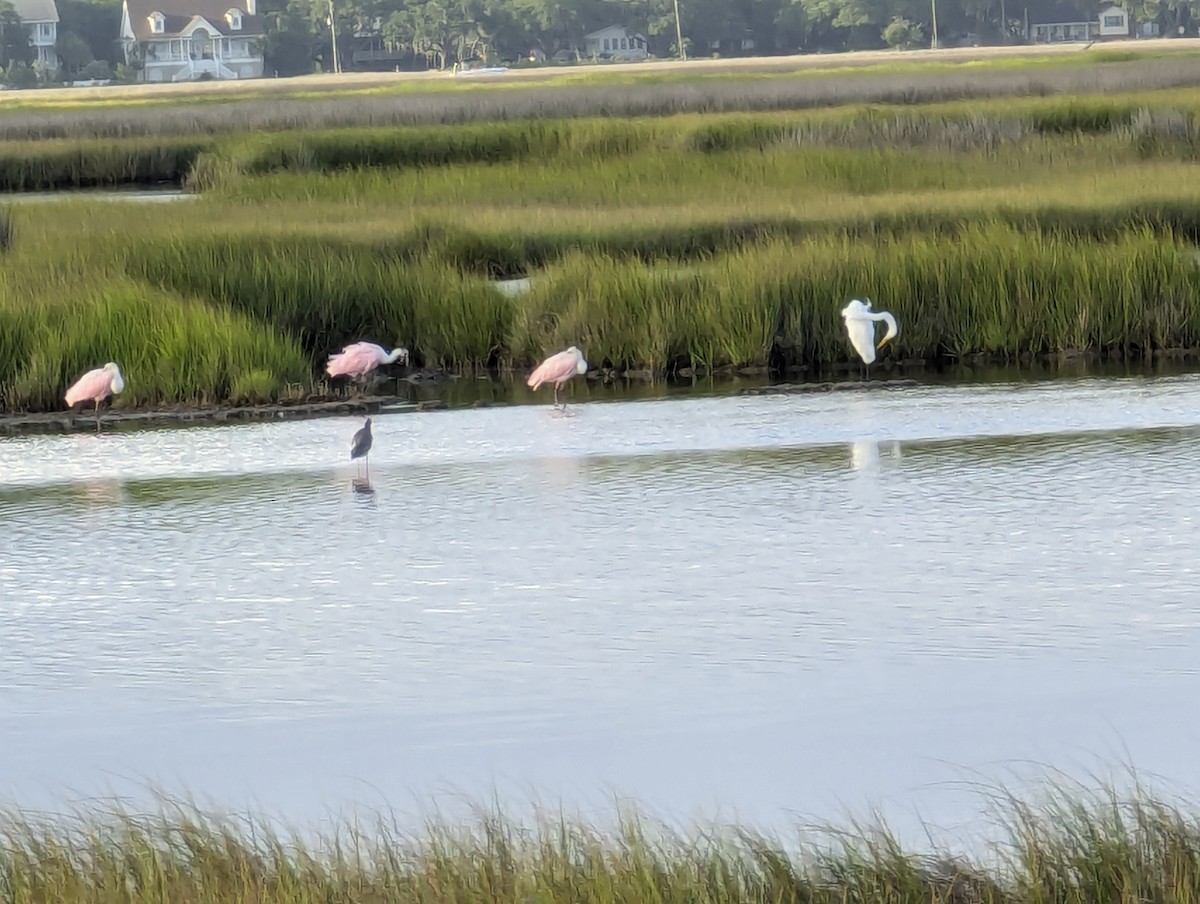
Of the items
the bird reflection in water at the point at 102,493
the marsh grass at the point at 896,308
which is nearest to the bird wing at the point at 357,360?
the marsh grass at the point at 896,308

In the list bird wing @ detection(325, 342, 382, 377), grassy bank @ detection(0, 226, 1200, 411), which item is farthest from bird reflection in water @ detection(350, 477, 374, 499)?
grassy bank @ detection(0, 226, 1200, 411)

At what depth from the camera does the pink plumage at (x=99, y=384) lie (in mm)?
11594

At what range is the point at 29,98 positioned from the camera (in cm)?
6062

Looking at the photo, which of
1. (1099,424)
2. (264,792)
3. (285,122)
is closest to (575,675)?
(264,792)

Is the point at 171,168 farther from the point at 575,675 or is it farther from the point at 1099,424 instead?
the point at 575,675

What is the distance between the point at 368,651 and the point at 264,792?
1.40 meters

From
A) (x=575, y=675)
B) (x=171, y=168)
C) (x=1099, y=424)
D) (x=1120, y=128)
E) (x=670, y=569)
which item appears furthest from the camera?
(x=171, y=168)

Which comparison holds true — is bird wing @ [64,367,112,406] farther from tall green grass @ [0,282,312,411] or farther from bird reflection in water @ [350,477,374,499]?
bird reflection in water @ [350,477,374,499]

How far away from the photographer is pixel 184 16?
106m

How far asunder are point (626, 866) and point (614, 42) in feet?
329

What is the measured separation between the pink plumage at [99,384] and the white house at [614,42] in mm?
90597

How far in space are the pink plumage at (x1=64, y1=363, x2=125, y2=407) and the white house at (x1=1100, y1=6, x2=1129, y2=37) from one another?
90.9 metres

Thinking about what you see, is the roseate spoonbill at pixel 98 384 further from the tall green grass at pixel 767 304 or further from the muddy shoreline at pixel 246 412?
the tall green grass at pixel 767 304

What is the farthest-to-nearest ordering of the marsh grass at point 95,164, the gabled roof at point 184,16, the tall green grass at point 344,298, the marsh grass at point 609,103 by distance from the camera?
the gabled roof at point 184,16
the marsh grass at point 609,103
the marsh grass at point 95,164
the tall green grass at point 344,298
